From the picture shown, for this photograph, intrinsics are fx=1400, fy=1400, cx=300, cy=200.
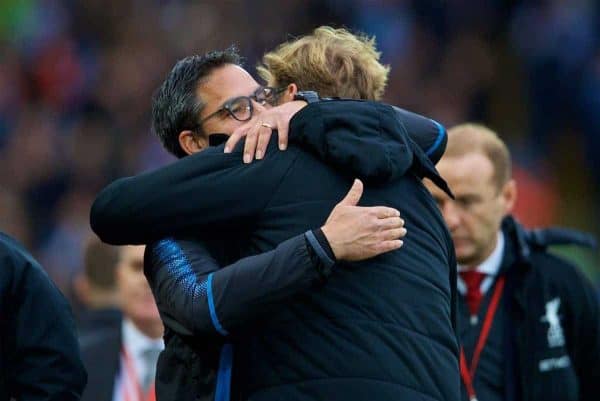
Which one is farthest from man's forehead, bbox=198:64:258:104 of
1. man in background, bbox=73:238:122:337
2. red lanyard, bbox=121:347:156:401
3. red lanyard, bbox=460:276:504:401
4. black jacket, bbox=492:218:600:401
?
man in background, bbox=73:238:122:337

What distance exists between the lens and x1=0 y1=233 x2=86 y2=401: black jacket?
11.9 feet

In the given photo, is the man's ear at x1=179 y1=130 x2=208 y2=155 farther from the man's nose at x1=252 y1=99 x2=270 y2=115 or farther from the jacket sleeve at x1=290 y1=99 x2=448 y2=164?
the jacket sleeve at x1=290 y1=99 x2=448 y2=164

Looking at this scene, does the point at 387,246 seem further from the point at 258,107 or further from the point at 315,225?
the point at 258,107

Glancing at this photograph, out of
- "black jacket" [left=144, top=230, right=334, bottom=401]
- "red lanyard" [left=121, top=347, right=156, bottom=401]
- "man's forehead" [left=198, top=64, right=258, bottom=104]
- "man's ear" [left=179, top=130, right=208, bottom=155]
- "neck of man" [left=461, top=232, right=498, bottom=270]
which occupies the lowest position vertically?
"red lanyard" [left=121, top=347, right=156, bottom=401]

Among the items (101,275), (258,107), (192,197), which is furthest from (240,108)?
(101,275)

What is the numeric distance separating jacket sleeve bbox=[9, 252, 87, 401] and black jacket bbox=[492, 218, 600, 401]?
1.91 metres

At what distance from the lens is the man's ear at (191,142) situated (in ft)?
12.5

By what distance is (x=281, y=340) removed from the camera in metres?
3.38

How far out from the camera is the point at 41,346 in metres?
3.64

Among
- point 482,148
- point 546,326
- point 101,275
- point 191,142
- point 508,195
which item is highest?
point 191,142

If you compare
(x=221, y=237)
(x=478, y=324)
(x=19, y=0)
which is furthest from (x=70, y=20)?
(x=221, y=237)

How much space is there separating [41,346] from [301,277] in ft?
2.59

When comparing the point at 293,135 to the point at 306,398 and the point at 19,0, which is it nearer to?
the point at 306,398

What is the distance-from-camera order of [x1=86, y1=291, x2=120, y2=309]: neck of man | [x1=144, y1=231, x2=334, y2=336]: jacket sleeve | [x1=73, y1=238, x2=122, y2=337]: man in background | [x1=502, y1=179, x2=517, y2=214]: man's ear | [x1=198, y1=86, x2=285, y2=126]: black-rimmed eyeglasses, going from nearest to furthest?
[x1=144, y1=231, x2=334, y2=336]: jacket sleeve < [x1=198, y1=86, x2=285, y2=126]: black-rimmed eyeglasses < [x1=502, y1=179, x2=517, y2=214]: man's ear < [x1=73, y1=238, x2=122, y2=337]: man in background < [x1=86, y1=291, x2=120, y2=309]: neck of man
